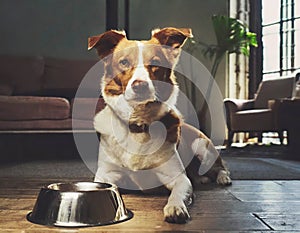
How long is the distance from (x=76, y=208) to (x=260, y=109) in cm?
430

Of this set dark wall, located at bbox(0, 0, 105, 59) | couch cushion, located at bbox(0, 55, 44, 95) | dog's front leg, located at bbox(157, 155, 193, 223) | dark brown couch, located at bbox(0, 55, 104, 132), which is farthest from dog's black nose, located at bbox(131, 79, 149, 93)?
dark wall, located at bbox(0, 0, 105, 59)

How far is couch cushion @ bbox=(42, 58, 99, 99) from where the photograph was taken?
444cm

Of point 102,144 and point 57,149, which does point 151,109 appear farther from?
point 57,149

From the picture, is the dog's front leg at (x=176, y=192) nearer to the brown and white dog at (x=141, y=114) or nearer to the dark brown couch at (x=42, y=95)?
the brown and white dog at (x=141, y=114)

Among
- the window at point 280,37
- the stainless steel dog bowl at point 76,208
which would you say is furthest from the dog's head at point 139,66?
the window at point 280,37

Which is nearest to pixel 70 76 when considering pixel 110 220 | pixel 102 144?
pixel 102 144

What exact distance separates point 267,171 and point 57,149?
1.83 m

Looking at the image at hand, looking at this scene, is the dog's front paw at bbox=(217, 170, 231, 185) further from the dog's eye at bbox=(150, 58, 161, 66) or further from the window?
the window

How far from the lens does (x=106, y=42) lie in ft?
5.69

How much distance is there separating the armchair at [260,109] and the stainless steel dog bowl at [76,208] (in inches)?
143

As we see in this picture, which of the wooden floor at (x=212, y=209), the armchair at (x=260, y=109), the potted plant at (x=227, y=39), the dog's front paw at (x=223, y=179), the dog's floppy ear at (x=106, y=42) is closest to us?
the wooden floor at (x=212, y=209)

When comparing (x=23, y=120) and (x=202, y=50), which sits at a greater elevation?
(x=202, y=50)

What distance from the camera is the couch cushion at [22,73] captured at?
4387 mm

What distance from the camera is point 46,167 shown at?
3.02m
